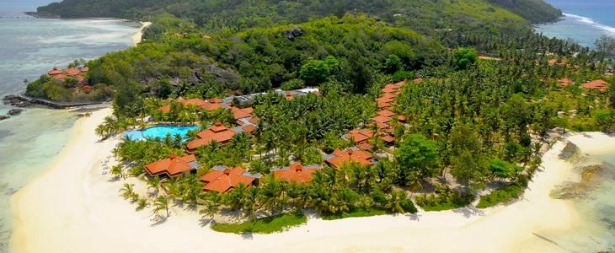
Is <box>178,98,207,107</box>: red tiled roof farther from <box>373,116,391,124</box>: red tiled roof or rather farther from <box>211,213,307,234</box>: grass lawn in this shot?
<box>211,213,307,234</box>: grass lawn

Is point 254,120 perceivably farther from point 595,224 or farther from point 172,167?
point 595,224

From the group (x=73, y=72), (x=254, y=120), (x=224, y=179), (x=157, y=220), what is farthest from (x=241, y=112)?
(x=73, y=72)

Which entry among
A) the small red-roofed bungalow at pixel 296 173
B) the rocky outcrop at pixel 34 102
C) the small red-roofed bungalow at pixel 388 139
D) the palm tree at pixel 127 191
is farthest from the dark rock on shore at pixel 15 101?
the small red-roofed bungalow at pixel 388 139

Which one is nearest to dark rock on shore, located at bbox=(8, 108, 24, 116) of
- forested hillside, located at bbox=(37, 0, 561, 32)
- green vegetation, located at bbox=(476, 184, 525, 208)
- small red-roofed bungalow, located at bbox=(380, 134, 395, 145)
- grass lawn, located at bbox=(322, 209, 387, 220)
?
small red-roofed bungalow, located at bbox=(380, 134, 395, 145)

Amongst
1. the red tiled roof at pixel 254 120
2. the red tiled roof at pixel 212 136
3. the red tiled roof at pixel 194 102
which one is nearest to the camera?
the red tiled roof at pixel 212 136

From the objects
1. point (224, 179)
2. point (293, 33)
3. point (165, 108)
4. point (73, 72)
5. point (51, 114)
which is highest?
point (293, 33)

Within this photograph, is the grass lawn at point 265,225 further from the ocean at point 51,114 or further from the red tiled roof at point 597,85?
the red tiled roof at point 597,85
